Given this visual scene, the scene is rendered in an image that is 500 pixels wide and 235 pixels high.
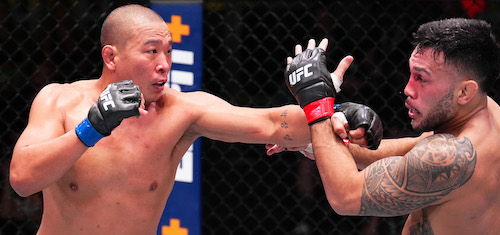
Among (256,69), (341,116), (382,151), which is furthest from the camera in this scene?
(256,69)

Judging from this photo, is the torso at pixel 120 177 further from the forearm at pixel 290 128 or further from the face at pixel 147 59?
the forearm at pixel 290 128

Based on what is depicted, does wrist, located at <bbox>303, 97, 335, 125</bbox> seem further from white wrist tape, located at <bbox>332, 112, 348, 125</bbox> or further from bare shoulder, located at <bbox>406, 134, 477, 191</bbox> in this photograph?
bare shoulder, located at <bbox>406, 134, 477, 191</bbox>

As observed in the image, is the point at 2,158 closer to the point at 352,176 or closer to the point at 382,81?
the point at 382,81

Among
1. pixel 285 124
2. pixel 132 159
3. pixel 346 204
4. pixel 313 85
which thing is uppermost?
pixel 313 85

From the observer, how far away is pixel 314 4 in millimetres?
3441

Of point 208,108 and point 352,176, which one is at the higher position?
point 208,108

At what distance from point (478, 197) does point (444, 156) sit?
16 centimetres

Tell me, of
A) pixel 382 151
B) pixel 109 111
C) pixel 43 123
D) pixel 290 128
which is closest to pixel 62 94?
pixel 43 123

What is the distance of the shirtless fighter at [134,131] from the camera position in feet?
6.85

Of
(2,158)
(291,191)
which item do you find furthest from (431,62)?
(2,158)

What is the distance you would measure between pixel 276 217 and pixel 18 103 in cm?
153

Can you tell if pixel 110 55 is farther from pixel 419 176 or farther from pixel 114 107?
pixel 419 176

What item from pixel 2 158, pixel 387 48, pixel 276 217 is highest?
pixel 387 48

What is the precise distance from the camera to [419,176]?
1786 millimetres
